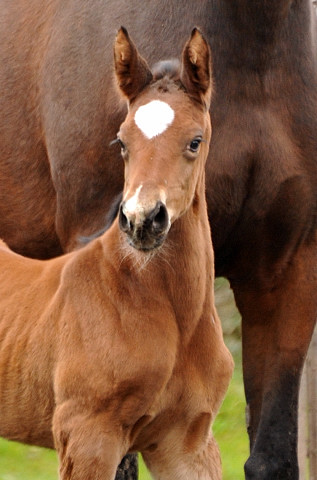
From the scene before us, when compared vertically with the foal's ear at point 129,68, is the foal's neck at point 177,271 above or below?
below

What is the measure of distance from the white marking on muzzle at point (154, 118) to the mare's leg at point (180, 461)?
3.52 ft

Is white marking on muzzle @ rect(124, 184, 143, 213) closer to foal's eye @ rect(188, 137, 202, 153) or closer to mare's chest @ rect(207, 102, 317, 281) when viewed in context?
foal's eye @ rect(188, 137, 202, 153)

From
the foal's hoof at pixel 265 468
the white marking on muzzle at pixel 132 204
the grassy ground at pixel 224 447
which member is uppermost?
the white marking on muzzle at pixel 132 204

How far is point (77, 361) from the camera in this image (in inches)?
174

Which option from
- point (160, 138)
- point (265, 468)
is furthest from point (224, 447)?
point (160, 138)

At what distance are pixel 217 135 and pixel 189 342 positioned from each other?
957mm

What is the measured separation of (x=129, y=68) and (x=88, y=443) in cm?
123

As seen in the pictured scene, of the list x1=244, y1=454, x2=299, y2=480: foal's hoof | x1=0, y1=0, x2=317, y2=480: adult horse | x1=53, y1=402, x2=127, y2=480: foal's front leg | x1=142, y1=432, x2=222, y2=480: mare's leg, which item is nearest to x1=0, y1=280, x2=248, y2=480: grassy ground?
x1=244, y1=454, x2=299, y2=480: foal's hoof

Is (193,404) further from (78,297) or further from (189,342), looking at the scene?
(78,297)

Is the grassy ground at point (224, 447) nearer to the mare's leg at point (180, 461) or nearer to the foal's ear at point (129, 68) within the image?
the mare's leg at point (180, 461)

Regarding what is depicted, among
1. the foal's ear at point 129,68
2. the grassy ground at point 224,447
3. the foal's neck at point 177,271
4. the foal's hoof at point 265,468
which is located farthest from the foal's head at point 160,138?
the grassy ground at point 224,447

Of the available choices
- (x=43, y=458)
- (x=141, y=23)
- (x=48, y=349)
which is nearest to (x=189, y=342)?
(x=48, y=349)

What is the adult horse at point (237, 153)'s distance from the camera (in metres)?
5.10

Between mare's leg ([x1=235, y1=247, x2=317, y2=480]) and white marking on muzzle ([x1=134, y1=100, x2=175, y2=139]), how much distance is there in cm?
129
